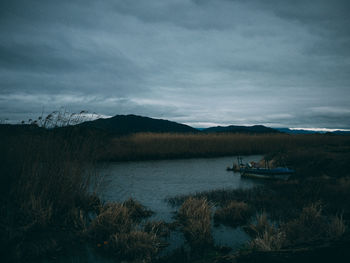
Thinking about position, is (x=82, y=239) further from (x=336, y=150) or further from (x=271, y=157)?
(x=336, y=150)

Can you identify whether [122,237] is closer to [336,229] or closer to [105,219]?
[105,219]

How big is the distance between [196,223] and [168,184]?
621 centimetres

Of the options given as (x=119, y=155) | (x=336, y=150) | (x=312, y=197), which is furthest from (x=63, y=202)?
(x=336, y=150)

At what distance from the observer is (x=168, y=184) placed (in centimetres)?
1175

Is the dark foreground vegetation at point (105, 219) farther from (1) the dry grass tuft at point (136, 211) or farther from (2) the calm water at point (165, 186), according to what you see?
(2) the calm water at point (165, 186)

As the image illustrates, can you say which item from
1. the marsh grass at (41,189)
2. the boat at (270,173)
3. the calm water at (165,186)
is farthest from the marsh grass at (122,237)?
the boat at (270,173)

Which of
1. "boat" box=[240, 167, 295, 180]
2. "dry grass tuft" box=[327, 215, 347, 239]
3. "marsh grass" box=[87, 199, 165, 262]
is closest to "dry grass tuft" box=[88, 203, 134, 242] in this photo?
"marsh grass" box=[87, 199, 165, 262]

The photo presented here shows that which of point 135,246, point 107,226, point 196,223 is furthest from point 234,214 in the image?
point 107,226

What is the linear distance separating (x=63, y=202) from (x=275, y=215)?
18.0 feet

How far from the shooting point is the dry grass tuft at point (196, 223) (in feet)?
17.3

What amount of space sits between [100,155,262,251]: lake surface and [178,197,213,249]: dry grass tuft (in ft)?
0.91

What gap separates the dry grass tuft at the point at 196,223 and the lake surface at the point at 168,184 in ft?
0.91

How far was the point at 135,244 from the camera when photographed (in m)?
4.70

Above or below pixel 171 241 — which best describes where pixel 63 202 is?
above
